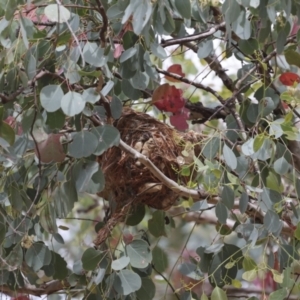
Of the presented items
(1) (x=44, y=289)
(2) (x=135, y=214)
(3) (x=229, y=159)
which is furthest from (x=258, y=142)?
(1) (x=44, y=289)

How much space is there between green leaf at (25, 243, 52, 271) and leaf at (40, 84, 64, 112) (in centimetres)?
32

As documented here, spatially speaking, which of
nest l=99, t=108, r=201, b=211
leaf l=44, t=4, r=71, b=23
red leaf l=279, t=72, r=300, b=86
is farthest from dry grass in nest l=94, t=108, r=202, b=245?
leaf l=44, t=4, r=71, b=23

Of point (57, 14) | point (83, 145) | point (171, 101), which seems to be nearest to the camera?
point (57, 14)

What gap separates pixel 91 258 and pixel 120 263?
0.06m

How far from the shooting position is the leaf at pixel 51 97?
113 cm

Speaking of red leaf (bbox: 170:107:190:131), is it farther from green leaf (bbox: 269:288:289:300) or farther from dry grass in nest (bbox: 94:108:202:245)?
green leaf (bbox: 269:288:289:300)

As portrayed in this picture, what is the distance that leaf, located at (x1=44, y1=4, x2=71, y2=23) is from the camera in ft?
3.55

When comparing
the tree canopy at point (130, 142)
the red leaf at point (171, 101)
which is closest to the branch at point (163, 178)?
the tree canopy at point (130, 142)

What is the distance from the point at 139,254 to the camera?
1.30 metres

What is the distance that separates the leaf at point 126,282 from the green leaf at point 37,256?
5.9 inches

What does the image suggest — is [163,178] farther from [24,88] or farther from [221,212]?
[24,88]

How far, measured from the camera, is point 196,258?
1526 mm

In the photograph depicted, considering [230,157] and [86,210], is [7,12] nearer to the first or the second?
[230,157]

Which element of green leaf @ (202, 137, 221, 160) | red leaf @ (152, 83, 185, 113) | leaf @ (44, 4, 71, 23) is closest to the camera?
leaf @ (44, 4, 71, 23)
